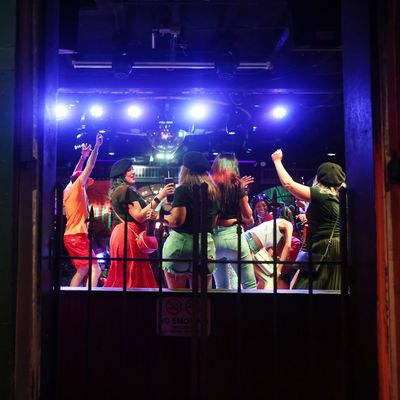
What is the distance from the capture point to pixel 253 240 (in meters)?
5.20

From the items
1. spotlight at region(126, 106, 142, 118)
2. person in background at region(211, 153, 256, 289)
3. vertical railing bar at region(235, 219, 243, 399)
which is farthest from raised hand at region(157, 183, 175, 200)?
spotlight at region(126, 106, 142, 118)

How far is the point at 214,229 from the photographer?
Answer: 14.5ft

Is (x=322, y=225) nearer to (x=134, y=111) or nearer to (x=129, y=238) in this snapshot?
(x=129, y=238)

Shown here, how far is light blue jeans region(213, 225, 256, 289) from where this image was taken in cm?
428

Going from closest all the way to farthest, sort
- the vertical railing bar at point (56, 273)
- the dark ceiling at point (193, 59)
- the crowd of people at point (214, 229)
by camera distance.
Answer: the vertical railing bar at point (56, 273) < the crowd of people at point (214, 229) < the dark ceiling at point (193, 59)

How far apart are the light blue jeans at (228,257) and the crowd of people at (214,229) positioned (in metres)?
0.01

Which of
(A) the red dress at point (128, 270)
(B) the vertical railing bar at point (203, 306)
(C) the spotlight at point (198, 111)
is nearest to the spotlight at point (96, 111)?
(C) the spotlight at point (198, 111)

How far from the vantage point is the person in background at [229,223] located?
4.30 m

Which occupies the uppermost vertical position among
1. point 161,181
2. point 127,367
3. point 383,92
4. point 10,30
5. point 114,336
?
point 161,181

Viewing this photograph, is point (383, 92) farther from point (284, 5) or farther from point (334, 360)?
point (284, 5)


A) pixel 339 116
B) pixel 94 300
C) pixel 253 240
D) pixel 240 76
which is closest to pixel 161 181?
pixel 339 116

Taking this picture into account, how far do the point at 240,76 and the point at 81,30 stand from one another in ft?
7.96

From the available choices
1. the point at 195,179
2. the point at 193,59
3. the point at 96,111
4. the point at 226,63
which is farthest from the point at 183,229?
the point at 96,111

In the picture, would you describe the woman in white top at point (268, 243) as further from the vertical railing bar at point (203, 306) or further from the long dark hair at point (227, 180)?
the vertical railing bar at point (203, 306)
